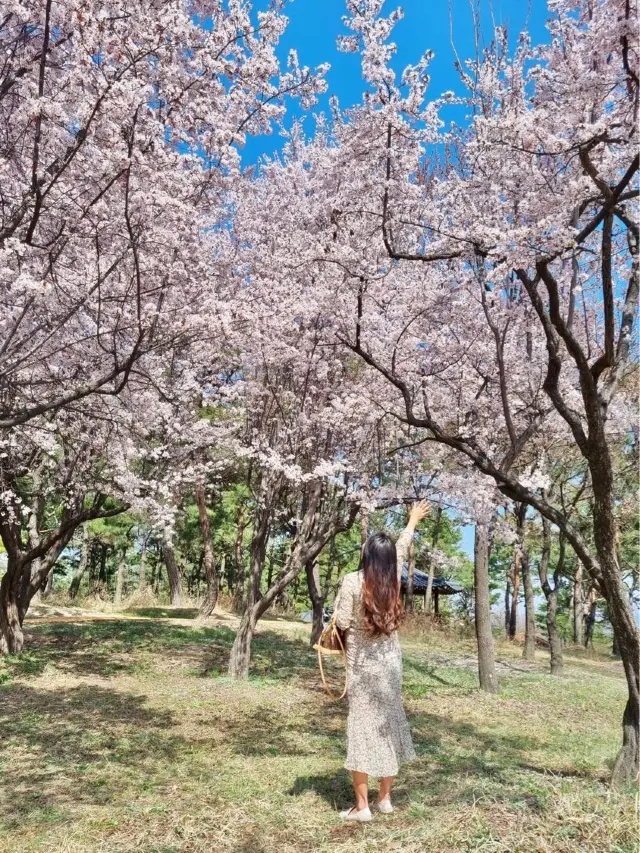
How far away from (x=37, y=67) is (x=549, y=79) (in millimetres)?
4174

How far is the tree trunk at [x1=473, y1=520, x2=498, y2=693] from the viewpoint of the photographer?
432 inches

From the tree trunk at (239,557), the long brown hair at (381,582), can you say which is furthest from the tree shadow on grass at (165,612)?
the long brown hair at (381,582)

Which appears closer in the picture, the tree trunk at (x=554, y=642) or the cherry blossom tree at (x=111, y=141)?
the cherry blossom tree at (x=111, y=141)

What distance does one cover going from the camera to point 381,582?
13.0 feet

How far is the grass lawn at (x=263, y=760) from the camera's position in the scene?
360 centimetres

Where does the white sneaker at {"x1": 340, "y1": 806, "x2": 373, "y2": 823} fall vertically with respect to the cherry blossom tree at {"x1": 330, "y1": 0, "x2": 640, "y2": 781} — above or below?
below

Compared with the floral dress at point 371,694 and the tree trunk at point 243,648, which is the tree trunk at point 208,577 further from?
the floral dress at point 371,694

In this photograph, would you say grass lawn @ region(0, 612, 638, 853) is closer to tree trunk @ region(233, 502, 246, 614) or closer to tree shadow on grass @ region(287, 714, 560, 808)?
tree shadow on grass @ region(287, 714, 560, 808)

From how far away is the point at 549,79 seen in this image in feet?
17.8

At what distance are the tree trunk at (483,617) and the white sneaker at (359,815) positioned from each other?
24.5 ft

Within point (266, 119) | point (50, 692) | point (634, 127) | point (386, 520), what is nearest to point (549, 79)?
point (634, 127)

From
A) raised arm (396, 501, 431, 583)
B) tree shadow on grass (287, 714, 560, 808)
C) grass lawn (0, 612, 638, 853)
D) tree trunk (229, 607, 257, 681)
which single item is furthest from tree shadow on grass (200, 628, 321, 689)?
raised arm (396, 501, 431, 583)

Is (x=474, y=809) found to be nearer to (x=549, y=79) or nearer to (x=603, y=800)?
(x=603, y=800)

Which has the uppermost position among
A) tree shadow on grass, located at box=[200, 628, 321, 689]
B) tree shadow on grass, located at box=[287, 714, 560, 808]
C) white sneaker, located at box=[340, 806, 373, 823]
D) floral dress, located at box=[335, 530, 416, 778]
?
floral dress, located at box=[335, 530, 416, 778]
